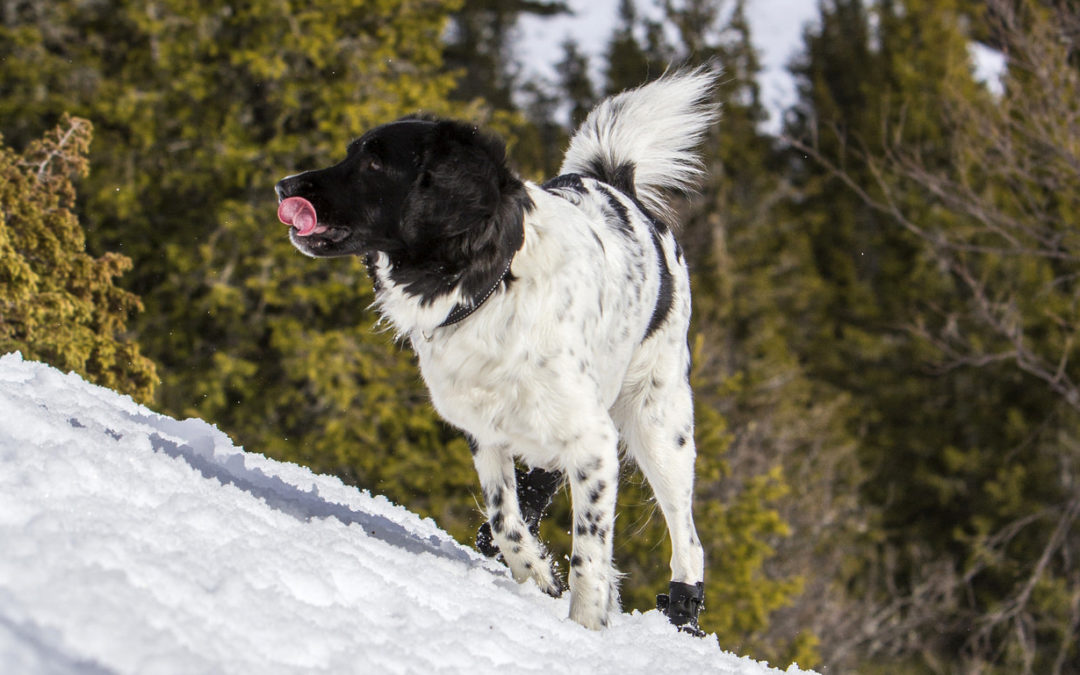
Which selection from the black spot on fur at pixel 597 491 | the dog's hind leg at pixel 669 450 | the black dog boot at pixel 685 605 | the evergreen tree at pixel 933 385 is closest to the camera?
the black spot on fur at pixel 597 491

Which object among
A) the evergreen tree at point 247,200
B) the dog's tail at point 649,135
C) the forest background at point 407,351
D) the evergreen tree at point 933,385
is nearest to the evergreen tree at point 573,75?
the evergreen tree at point 933,385

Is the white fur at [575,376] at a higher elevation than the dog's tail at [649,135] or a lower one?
lower

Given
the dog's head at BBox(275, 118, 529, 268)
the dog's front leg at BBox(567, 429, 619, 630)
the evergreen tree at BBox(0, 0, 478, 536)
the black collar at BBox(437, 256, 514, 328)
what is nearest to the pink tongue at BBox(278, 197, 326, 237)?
the dog's head at BBox(275, 118, 529, 268)

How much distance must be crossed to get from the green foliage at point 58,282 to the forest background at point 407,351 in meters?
0.02

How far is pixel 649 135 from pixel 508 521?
2.05 metres

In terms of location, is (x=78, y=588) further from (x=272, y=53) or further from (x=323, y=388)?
(x=272, y=53)

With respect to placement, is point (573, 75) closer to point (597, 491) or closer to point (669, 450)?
point (669, 450)

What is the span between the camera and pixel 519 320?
339 cm

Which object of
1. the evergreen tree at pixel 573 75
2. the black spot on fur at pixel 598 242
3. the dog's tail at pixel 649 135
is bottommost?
the black spot on fur at pixel 598 242

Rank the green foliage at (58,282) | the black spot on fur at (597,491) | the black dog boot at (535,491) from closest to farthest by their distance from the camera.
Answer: the black spot on fur at (597,491) < the black dog boot at (535,491) < the green foliage at (58,282)

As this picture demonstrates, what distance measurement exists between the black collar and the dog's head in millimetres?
90

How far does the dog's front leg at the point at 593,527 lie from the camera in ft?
11.2

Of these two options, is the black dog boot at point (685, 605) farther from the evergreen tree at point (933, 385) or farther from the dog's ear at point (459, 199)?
the evergreen tree at point (933, 385)

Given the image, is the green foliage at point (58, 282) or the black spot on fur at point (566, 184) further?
the green foliage at point (58, 282)
